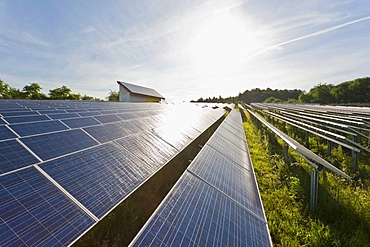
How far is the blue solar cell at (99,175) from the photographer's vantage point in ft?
8.40

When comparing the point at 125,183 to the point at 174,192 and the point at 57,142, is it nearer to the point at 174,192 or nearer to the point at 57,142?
the point at 174,192

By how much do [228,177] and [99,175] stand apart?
7.89ft

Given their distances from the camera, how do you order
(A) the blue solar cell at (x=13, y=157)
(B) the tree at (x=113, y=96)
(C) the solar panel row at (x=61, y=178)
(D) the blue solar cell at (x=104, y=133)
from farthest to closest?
(B) the tree at (x=113, y=96)
(D) the blue solar cell at (x=104, y=133)
(A) the blue solar cell at (x=13, y=157)
(C) the solar panel row at (x=61, y=178)

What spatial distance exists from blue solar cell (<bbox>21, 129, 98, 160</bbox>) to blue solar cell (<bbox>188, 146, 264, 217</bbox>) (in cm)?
228

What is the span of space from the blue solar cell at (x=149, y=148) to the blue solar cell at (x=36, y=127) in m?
1.63

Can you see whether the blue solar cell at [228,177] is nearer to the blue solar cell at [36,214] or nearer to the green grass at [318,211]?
the green grass at [318,211]

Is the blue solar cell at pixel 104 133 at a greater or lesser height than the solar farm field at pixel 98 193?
greater

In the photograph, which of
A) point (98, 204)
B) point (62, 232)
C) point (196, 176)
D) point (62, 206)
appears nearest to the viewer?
point (62, 232)

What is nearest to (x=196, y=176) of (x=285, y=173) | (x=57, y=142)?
(x=57, y=142)

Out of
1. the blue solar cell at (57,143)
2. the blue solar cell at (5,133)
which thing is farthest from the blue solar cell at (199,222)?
the blue solar cell at (5,133)

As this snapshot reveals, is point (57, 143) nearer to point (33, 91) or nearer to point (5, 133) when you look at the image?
point (5, 133)

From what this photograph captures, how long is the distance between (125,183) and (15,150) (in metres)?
1.87

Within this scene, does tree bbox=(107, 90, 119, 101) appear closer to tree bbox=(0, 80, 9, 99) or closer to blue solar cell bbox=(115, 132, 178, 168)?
tree bbox=(0, 80, 9, 99)

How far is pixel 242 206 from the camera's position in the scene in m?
3.18
